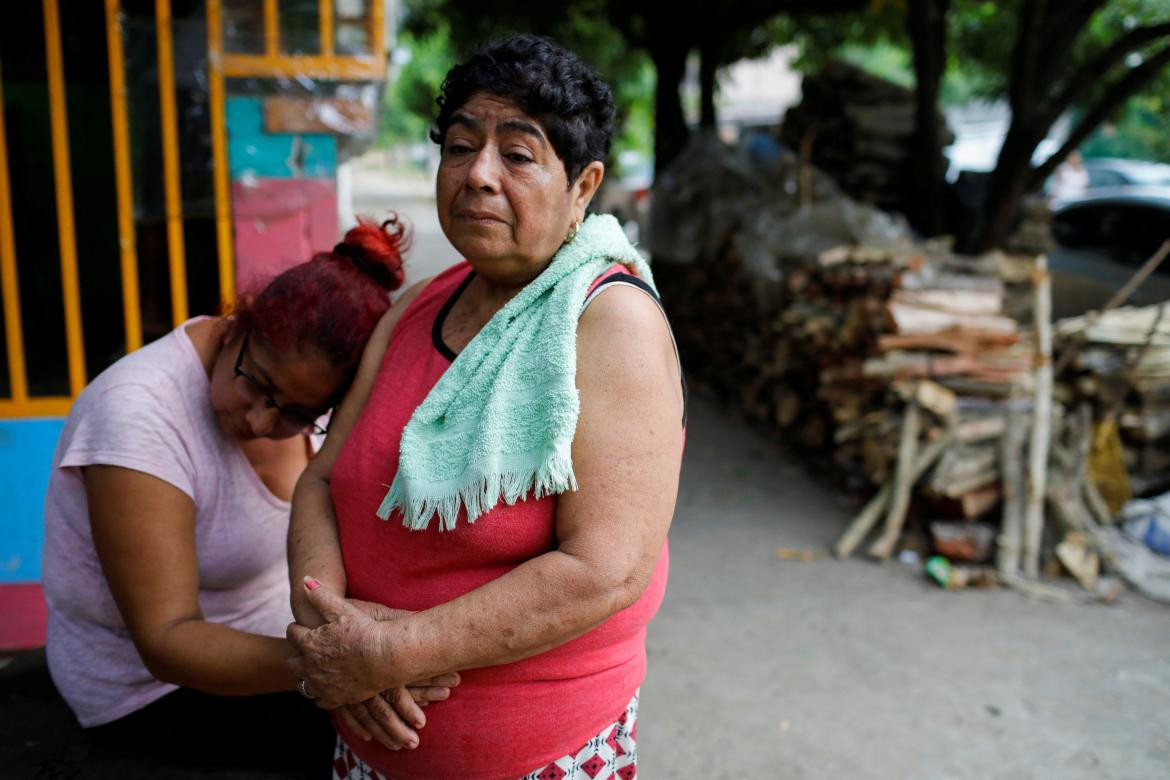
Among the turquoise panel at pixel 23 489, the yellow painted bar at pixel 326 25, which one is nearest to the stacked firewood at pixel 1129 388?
the yellow painted bar at pixel 326 25

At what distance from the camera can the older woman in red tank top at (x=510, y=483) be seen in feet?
4.61

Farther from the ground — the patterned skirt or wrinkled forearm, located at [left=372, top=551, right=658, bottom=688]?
wrinkled forearm, located at [left=372, top=551, right=658, bottom=688]

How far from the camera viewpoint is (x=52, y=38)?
117 inches

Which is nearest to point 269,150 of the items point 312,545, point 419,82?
point 312,545

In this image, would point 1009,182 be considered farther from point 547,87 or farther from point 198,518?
point 198,518

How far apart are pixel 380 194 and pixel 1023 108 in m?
21.6

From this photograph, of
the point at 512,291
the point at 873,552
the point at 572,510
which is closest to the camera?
the point at 572,510

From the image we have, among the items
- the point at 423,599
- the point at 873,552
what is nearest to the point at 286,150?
the point at 423,599

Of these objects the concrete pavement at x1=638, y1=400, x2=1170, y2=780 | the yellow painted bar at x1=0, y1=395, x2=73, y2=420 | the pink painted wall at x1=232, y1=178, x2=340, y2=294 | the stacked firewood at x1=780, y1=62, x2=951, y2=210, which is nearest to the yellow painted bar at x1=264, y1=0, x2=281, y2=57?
the pink painted wall at x1=232, y1=178, x2=340, y2=294

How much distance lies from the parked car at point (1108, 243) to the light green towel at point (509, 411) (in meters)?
8.56

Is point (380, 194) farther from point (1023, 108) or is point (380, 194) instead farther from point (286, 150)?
point (286, 150)

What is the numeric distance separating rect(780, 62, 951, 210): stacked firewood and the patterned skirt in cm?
628

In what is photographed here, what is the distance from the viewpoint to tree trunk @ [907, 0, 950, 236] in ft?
22.7

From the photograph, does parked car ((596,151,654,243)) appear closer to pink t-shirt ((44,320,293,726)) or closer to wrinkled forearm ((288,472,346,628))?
pink t-shirt ((44,320,293,726))
